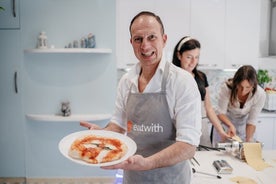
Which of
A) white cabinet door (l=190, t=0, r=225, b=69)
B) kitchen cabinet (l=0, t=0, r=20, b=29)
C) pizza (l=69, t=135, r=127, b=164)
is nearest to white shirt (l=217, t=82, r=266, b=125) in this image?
white cabinet door (l=190, t=0, r=225, b=69)

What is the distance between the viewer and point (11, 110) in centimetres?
318

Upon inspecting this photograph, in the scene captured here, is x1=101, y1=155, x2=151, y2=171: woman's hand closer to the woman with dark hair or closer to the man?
the man

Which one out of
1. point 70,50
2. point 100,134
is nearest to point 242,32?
point 70,50

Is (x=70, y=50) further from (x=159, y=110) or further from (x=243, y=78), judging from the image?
(x=159, y=110)

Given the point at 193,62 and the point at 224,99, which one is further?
the point at 224,99

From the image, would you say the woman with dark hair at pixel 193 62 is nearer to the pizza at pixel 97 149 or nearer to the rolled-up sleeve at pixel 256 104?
the rolled-up sleeve at pixel 256 104

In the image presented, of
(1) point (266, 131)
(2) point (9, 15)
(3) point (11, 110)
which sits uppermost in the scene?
(2) point (9, 15)

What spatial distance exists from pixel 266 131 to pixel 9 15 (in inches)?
134

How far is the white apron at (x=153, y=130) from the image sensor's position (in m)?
1.28

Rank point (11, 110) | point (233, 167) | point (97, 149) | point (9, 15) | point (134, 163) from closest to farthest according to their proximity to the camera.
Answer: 1. point (134, 163)
2. point (97, 149)
3. point (233, 167)
4. point (9, 15)
5. point (11, 110)

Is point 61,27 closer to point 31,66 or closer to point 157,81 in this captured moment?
point 31,66

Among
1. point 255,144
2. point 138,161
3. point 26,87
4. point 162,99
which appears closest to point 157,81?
point 162,99

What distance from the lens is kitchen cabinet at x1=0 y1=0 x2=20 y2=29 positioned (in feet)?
9.98

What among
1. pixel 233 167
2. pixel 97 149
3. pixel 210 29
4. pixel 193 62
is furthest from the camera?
pixel 210 29
